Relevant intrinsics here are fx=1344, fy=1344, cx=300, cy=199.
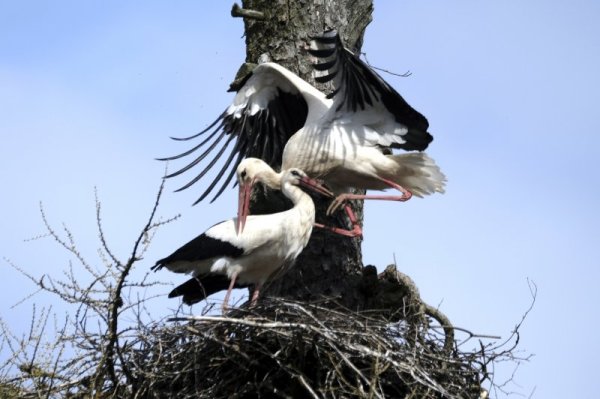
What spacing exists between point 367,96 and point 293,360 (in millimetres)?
2369

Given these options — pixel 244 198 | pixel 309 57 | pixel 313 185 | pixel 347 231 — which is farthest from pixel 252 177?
pixel 309 57

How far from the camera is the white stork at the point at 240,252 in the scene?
7.71 m

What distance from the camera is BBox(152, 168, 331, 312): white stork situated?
25.3 feet

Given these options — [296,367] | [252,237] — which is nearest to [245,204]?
[252,237]

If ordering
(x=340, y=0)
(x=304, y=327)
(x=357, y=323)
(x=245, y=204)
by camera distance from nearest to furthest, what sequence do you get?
1. (x=304, y=327)
2. (x=357, y=323)
3. (x=245, y=204)
4. (x=340, y=0)

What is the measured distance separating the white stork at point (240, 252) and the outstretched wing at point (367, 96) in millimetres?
Result: 917

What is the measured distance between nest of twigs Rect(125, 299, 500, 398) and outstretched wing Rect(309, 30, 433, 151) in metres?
1.87

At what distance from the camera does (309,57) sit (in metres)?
9.01

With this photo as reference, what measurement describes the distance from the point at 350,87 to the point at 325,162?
20.5 inches

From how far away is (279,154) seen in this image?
928 cm

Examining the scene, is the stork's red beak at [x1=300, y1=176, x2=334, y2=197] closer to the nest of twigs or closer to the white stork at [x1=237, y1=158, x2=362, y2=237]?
the white stork at [x1=237, y1=158, x2=362, y2=237]

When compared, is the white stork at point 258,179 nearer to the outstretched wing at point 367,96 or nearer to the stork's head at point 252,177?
the stork's head at point 252,177

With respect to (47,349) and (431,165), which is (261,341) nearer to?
(47,349)

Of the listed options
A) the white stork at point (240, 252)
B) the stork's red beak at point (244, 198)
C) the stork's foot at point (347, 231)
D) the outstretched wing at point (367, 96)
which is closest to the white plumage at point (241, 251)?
the white stork at point (240, 252)
